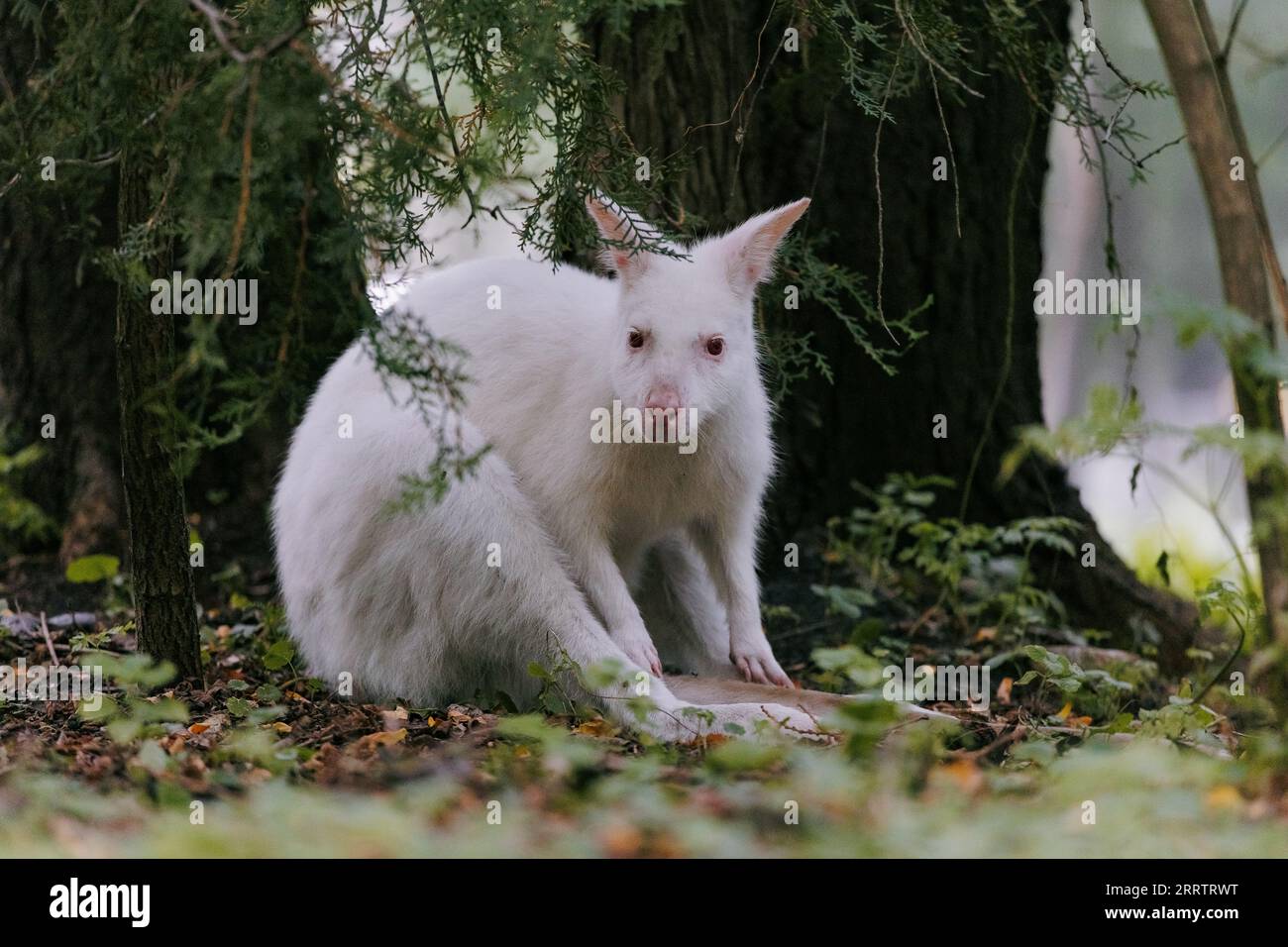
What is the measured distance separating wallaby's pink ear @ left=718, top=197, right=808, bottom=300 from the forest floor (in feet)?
5.34

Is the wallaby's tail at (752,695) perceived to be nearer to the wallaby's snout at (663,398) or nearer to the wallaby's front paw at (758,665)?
the wallaby's front paw at (758,665)

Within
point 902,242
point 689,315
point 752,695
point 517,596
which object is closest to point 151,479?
point 517,596

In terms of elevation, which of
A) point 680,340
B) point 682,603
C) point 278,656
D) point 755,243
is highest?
point 755,243

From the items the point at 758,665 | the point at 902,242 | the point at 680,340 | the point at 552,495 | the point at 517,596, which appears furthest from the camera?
the point at 902,242

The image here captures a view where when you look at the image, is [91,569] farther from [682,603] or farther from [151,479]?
[682,603]

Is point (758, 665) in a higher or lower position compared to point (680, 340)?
lower

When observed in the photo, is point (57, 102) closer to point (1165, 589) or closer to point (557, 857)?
point (557, 857)

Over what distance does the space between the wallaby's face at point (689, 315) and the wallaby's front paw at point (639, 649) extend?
2.73ft

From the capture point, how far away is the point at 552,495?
468 centimetres

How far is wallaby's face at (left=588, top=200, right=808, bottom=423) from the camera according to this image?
4.29 m

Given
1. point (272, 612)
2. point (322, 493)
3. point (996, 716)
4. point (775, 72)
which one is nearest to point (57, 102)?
point (322, 493)

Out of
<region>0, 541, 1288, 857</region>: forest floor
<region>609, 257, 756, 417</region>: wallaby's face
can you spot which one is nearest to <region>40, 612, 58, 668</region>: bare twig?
<region>0, 541, 1288, 857</region>: forest floor

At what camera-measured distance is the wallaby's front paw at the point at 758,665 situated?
4.89 m

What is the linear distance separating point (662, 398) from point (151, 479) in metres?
1.78
